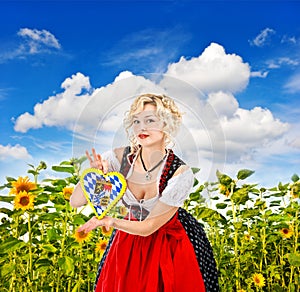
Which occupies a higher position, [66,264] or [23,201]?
[23,201]

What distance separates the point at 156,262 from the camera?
1943mm

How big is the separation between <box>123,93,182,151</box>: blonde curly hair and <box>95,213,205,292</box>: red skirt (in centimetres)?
46

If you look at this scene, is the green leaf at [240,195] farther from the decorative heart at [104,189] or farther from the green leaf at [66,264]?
the decorative heart at [104,189]

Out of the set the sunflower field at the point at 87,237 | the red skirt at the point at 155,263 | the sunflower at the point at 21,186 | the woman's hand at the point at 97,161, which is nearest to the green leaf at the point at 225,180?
the sunflower field at the point at 87,237

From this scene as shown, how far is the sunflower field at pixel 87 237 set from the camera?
246 cm

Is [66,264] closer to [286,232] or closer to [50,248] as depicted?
[50,248]

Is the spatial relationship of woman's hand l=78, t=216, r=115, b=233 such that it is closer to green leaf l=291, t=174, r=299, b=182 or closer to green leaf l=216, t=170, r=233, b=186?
green leaf l=216, t=170, r=233, b=186

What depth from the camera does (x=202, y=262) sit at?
214 cm

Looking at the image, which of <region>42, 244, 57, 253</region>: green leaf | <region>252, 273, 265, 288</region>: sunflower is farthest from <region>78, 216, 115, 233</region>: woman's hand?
<region>252, 273, 265, 288</region>: sunflower

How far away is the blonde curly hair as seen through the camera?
1.67 m

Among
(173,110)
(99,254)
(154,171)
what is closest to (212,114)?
(173,110)

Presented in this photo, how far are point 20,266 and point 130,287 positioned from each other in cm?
88

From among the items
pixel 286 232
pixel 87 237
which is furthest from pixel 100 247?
pixel 286 232

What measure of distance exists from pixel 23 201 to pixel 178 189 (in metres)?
Answer: 0.90
